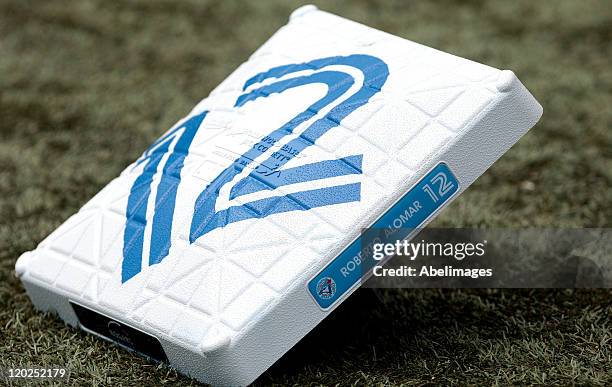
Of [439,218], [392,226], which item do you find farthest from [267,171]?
[439,218]

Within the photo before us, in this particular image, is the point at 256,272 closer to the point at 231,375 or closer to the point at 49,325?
the point at 231,375

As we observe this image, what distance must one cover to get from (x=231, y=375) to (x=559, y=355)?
748mm

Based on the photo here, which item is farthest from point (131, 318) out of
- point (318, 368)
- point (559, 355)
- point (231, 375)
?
point (559, 355)

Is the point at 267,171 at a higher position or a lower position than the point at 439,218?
higher

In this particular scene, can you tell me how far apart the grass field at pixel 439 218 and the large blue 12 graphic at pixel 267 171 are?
31 centimetres

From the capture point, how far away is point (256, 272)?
1941 mm

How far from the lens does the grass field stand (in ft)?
7.08

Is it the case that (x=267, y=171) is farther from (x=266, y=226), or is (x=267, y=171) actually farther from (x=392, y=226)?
(x=392, y=226)

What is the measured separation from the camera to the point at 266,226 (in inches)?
78.7

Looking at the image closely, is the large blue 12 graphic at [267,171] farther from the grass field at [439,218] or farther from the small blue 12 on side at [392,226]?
the grass field at [439,218]

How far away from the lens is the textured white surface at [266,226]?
1918 mm

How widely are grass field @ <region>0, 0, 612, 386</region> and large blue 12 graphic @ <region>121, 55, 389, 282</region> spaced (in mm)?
307

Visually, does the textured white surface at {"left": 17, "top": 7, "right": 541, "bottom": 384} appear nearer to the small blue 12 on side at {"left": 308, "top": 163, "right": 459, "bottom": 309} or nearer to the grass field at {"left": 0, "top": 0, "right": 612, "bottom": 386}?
the small blue 12 on side at {"left": 308, "top": 163, "right": 459, "bottom": 309}

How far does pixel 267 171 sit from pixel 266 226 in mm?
143
